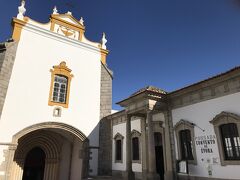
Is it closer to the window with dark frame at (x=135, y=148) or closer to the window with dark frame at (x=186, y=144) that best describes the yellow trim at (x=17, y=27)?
the window with dark frame at (x=135, y=148)

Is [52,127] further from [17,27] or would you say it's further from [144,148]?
[17,27]

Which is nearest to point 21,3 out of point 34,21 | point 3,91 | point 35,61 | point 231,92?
point 34,21

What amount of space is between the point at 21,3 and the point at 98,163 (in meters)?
13.3

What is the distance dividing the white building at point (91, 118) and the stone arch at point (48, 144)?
70 mm

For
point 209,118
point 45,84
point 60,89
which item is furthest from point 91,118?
point 209,118

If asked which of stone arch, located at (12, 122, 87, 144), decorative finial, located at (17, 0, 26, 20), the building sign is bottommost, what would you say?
the building sign

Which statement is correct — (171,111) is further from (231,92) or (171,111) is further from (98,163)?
(98,163)

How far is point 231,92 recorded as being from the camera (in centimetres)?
862

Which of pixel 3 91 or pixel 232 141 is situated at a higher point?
pixel 3 91

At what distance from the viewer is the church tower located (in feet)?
45.3

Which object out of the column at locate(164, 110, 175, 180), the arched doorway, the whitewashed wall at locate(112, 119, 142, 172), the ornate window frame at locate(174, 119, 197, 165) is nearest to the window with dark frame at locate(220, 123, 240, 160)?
the ornate window frame at locate(174, 119, 197, 165)

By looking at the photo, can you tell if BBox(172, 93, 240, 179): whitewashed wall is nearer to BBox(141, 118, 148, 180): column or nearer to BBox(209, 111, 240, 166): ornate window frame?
BBox(209, 111, 240, 166): ornate window frame

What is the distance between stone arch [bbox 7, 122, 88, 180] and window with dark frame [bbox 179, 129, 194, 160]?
7660 mm

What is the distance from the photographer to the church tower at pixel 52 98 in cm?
1380
